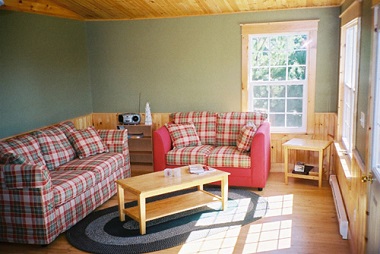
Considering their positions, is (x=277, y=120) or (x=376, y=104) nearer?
(x=376, y=104)

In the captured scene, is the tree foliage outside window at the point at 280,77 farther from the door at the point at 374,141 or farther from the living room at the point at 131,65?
the door at the point at 374,141

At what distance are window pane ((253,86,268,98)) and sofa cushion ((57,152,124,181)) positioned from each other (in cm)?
223

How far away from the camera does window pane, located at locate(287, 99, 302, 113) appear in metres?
5.95

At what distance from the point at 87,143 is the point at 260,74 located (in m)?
2.70

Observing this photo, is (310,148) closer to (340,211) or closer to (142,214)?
(340,211)

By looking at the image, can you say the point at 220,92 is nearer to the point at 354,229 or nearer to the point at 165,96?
the point at 165,96

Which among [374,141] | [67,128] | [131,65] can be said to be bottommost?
[67,128]

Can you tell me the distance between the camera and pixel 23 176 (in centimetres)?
371

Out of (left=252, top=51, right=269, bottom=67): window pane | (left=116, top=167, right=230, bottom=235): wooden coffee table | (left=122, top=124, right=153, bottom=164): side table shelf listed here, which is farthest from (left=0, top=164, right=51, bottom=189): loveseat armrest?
(left=252, top=51, right=269, bottom=67): window pane

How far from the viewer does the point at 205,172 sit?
4.49m

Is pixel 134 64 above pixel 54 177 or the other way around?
above

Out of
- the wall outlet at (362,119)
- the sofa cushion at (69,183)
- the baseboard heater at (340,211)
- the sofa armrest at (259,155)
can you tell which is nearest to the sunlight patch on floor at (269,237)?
the baseboard heater at (340,211)

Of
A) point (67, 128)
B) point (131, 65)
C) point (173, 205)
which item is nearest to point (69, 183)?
point (173, 205)

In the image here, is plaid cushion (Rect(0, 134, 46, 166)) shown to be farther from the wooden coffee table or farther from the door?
the door
